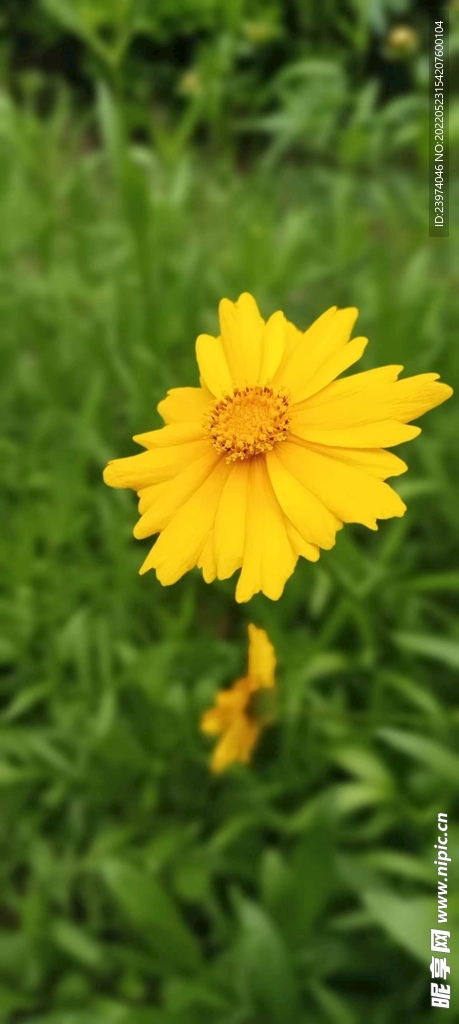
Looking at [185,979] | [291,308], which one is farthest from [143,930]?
[291,308]

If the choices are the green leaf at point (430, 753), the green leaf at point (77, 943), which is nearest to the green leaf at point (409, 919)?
the green leaf at point (430, 753)

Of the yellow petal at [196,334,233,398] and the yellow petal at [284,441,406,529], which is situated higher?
the yellow petal at [196,334,233,398]

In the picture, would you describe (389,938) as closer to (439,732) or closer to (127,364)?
(439,732)

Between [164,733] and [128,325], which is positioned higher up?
[128,325]

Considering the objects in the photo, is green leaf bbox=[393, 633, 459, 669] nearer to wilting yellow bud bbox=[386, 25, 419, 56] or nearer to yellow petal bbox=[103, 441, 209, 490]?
yellow petal bbox=[103, 441, 209, 490]

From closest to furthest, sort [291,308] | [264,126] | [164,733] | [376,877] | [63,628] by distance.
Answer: [376,877] < [164,733] < [63,628] < [291,308] < [264,126]

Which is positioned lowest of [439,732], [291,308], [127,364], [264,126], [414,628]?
[439,732]

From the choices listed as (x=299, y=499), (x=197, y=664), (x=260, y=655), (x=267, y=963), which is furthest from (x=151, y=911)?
(x=299, y=499)

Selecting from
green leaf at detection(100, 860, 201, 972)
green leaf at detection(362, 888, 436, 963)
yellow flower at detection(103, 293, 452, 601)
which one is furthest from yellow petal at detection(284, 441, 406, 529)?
green leaf at detection(100, 860, 201, 972)
